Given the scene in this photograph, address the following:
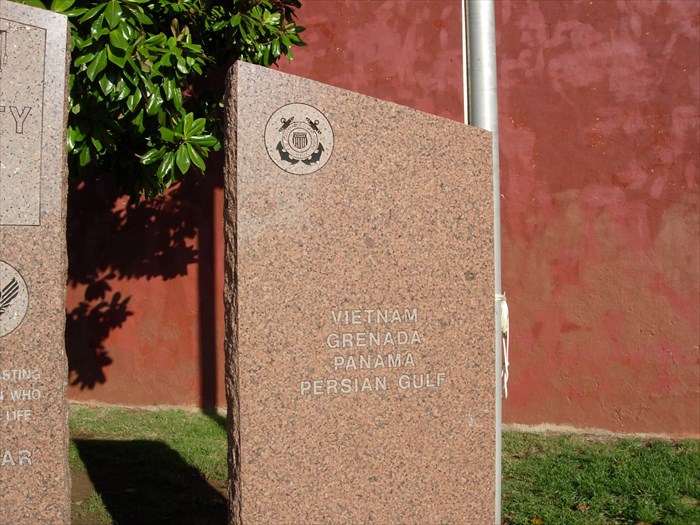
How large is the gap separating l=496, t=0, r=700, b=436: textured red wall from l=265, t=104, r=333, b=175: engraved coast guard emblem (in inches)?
111

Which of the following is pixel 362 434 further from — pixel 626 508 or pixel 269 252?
pixel 626 508

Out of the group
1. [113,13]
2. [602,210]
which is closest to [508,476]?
[602,210]

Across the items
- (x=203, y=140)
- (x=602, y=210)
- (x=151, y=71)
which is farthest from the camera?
(x=602, y=210)

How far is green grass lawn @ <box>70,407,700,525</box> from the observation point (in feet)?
13.7

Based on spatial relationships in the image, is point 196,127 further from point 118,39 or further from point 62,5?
point 62,5

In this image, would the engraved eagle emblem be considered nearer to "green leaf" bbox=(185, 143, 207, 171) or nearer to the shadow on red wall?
"green leaf" bbox=(185, 143, 207, 171)

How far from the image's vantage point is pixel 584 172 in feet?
18.2

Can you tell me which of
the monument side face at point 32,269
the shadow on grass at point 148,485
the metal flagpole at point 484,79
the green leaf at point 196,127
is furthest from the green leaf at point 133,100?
the shadow on grass at point 148,485

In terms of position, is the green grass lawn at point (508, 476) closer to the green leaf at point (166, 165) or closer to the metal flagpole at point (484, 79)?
the metal flagpole at point (484, 79)

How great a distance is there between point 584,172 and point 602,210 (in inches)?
11.8

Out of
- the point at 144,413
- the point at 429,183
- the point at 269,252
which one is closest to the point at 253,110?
the point at 269,252

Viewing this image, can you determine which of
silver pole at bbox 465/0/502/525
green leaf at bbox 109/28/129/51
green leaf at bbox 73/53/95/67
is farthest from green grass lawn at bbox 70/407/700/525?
green leaf at bbox 109/28/129/51

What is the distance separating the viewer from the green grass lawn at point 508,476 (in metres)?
4.18

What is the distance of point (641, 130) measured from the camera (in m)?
5.45
